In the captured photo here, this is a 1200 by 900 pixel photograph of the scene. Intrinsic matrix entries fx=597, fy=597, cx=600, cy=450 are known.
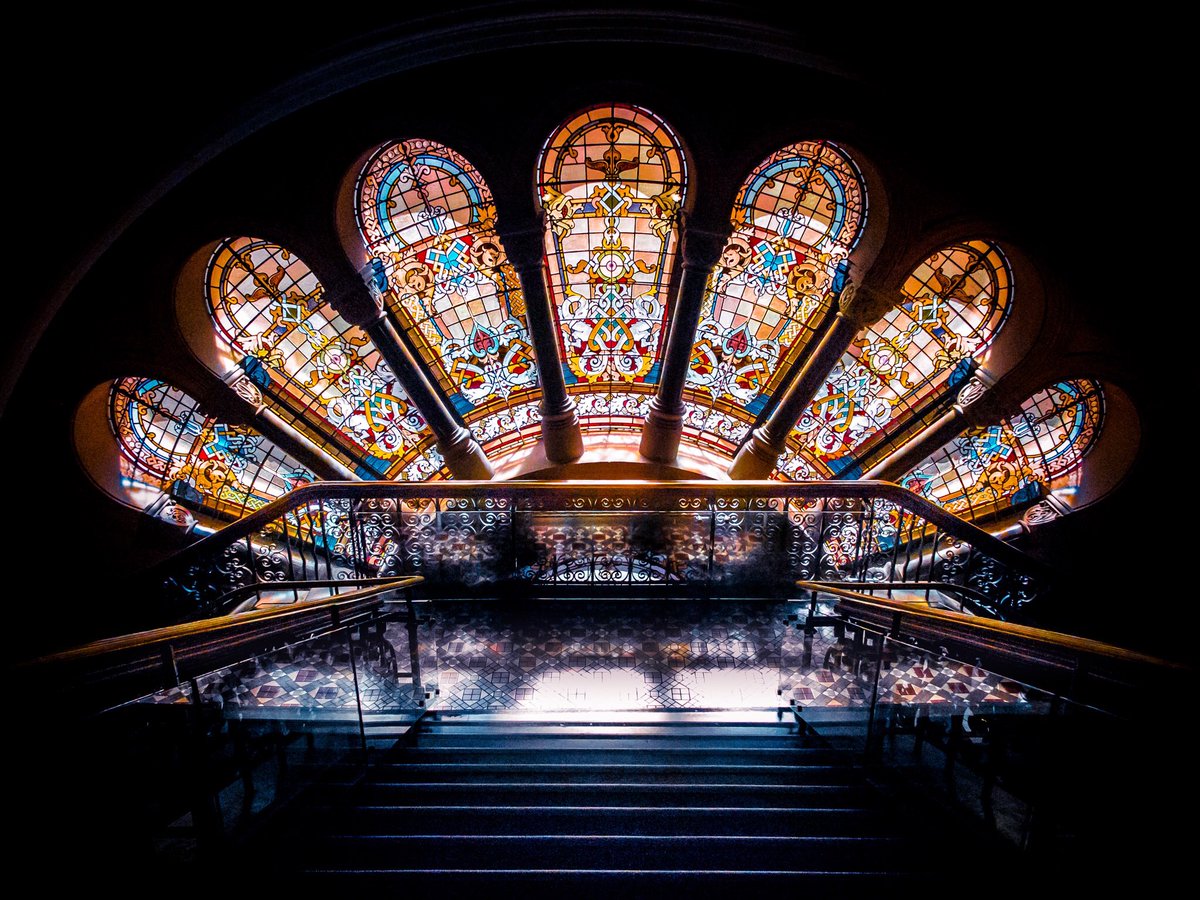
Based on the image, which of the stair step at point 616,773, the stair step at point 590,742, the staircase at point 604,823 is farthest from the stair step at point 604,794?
the stair step at point 590,742

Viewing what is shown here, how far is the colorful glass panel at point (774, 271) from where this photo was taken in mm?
7551

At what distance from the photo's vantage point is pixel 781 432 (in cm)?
943

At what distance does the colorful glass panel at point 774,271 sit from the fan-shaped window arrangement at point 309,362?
5.16 meters

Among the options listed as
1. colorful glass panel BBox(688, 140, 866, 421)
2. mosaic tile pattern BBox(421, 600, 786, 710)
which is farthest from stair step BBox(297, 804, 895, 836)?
colorful glass panel BBox(688, 140, 866, 421)

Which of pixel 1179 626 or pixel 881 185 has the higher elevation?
pixel 881 185

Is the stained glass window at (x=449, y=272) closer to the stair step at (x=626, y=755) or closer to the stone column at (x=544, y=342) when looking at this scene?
the stone column at (x=544, y=342)

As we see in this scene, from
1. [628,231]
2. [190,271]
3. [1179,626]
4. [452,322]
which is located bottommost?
[1179,626]

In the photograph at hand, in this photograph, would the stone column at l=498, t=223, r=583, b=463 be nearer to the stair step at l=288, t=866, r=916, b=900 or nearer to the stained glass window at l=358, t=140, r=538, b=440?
the stained glass window at l=358, t=140, r=538, b=440

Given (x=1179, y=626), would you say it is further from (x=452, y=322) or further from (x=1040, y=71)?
(x=452, y=322)

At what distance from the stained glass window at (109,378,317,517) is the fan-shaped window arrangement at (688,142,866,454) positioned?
22.3 ft

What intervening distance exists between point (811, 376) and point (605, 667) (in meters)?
5.92

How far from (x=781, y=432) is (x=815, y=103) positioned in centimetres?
463

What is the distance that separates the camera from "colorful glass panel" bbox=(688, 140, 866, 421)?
297 inches

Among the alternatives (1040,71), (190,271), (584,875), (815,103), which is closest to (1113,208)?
(1040,71)
